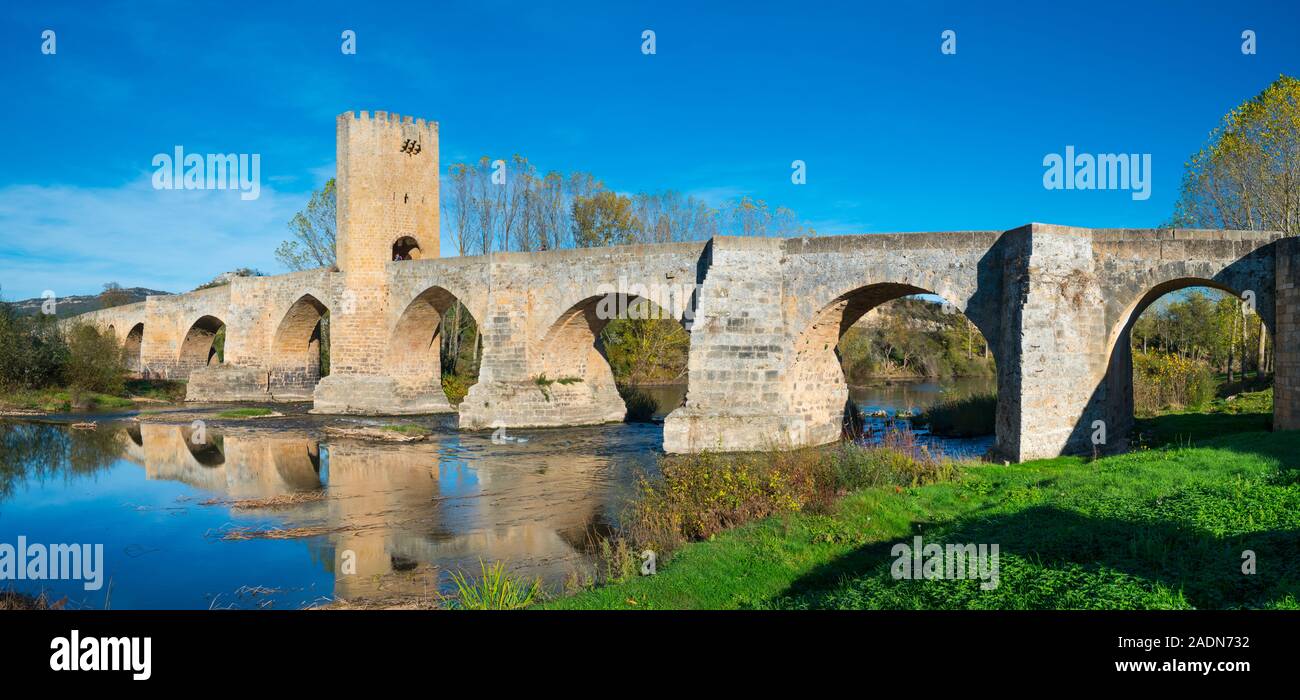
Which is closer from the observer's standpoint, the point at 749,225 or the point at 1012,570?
the point at 1012,570

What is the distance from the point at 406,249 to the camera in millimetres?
27562

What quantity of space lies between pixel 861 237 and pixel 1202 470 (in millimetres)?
8034

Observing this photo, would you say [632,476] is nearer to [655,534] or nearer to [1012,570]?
[655,534]

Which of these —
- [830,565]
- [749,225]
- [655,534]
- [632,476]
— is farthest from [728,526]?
[749,225]

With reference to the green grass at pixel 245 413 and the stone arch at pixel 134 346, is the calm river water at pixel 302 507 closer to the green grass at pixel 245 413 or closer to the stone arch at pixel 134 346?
the green grass at pixel 245 413

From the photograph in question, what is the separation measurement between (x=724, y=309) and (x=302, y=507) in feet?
27.5

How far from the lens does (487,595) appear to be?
6297 millimetres

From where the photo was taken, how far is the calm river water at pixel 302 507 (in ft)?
27.8

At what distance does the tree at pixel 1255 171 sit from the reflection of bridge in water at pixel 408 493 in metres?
16.4

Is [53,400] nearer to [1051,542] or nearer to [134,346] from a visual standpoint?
[134,346]

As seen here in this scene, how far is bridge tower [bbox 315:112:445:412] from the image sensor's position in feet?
79.8
